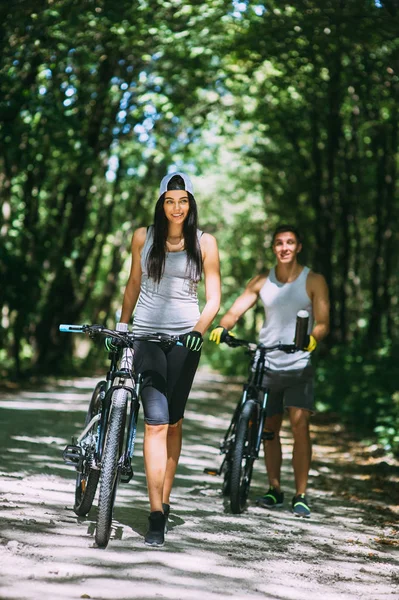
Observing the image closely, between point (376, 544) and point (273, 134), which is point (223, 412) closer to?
point (273, 134)

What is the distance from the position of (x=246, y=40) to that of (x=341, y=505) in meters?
9.10

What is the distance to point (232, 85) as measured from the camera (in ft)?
75.1

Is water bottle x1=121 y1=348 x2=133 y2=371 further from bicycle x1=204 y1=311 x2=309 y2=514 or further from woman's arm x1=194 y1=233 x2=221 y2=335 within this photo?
bicycle x1=204 y1=311 x2=309 y2=514

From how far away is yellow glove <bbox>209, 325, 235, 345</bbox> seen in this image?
675cm

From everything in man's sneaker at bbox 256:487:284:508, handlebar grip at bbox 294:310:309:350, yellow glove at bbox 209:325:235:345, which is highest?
handlebar grip at bbox 294:310:309:350

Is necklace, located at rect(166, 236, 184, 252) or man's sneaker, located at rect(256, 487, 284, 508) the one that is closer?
necklace, located at rect(166, 236, 184, 252)

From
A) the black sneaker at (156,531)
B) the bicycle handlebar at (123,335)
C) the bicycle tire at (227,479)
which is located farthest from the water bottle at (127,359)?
the bicycle tire at (227,479)

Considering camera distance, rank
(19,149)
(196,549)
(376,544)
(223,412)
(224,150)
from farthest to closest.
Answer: (224,150), (223,412), (19,149), (376,544), (196,549)

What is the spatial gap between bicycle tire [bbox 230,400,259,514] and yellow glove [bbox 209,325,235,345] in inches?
26.3

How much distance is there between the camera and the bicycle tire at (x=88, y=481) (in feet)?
18.5

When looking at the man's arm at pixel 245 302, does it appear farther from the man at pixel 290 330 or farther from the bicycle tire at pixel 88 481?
the bicycle tire at pixel 88 481

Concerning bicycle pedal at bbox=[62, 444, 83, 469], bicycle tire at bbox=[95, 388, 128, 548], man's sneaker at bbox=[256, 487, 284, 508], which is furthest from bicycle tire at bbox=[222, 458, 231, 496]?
bicycle tire at bbox=[95, 388, 128, 548]

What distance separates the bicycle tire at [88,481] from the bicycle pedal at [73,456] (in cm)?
A: 4

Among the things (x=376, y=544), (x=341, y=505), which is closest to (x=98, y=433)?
(x=376, y=544)
